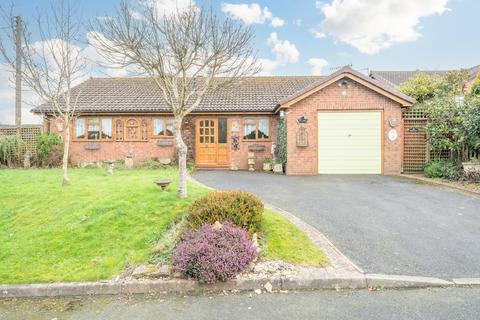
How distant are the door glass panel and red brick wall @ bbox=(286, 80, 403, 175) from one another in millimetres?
3800

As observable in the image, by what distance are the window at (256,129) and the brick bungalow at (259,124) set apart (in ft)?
0.16

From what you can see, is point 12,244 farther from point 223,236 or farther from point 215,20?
point 215,20

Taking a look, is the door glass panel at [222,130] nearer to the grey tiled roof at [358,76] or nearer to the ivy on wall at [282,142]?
the ivy on wall at [282,142]

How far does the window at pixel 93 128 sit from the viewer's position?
53.8 ft

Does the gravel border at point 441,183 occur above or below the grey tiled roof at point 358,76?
below

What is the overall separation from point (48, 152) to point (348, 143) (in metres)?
14.2

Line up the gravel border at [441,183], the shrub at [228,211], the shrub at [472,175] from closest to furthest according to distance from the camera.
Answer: the shrub at [228,211] → the gravel border at [441,183] → the shrub at [472,175]

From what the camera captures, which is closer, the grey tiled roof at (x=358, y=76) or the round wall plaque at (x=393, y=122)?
the grey tiled roof at (x=358, y=76)

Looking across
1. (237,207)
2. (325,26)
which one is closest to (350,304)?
(237,207)

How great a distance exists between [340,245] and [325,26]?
1475 centimetres

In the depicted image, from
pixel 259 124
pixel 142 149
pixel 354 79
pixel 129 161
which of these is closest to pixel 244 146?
pixel 259 124

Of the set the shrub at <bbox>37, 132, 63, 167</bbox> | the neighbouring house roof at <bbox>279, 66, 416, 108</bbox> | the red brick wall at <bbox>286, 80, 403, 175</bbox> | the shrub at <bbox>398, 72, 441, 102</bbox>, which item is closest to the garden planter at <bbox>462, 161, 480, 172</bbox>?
the red brick wall at <bbox>286, 80, 403, 175</bbox>

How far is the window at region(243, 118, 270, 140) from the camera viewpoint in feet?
52.4

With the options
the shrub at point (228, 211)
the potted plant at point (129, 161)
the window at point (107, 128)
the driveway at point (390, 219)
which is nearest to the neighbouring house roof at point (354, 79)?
the driveway at point (390, 219)
